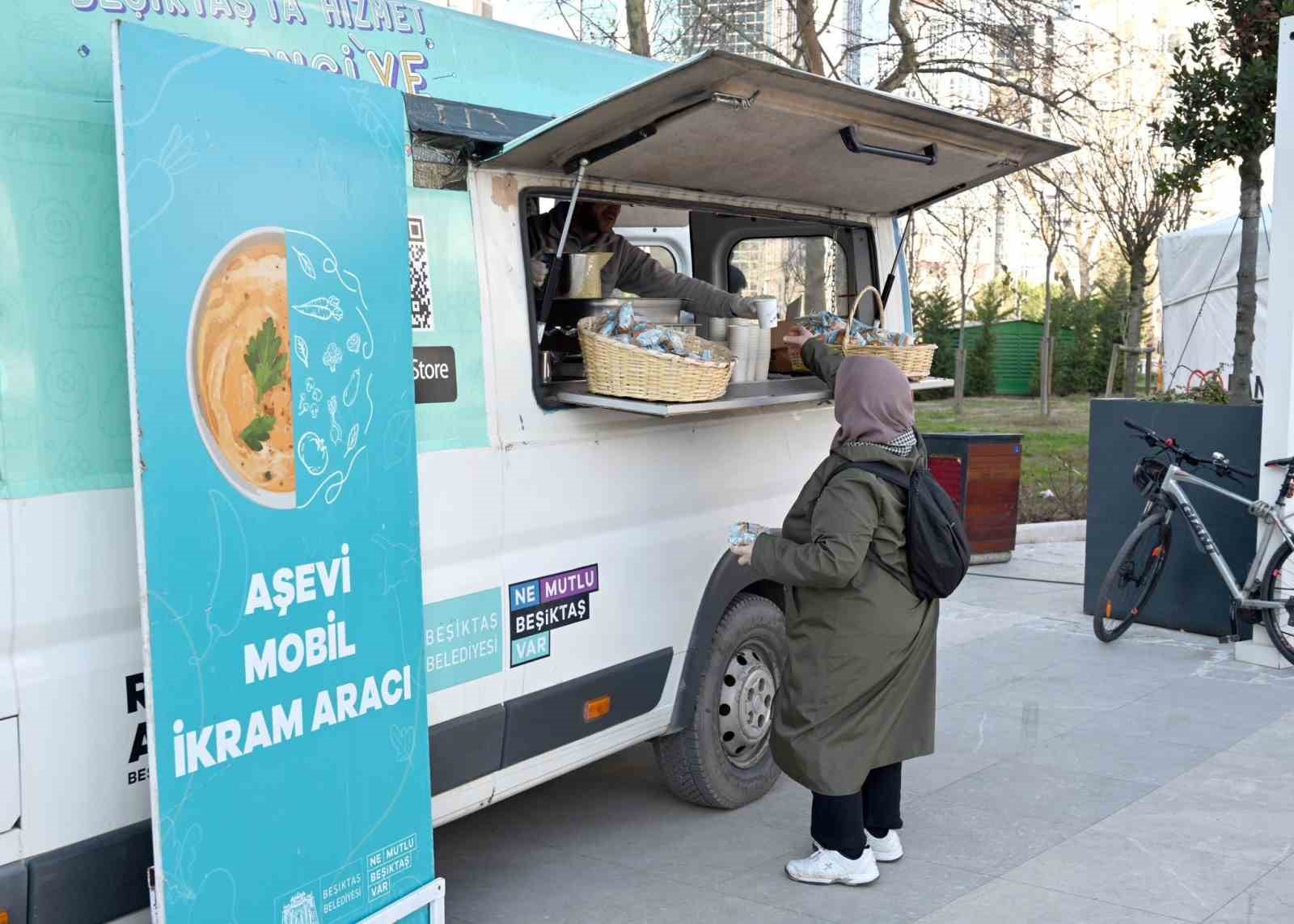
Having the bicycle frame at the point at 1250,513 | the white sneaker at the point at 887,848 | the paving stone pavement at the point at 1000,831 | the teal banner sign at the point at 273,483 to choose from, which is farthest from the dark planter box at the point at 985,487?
the teal banner sign at the point at 273,483

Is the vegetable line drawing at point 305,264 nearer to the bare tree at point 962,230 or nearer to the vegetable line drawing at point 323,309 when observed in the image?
the vegetable line drawing at point 323,309

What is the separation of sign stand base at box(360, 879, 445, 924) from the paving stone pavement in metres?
0.57

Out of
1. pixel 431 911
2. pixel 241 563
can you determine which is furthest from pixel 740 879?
pixel 241 563

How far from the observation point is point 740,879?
445cm

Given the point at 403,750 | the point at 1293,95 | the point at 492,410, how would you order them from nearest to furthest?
the point at 403,750
the point at 492,410
the point at 1293,95

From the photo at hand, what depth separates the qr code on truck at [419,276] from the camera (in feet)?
11.8

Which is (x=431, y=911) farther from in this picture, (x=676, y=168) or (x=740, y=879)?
(x=676, y=168)

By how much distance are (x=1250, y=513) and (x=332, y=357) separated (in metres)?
5.75

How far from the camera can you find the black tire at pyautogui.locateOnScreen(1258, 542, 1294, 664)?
7066mm

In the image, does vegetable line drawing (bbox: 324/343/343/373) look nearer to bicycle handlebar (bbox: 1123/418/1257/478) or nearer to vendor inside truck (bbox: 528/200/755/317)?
vendor inside truck (bbox: 528/200/755/317)

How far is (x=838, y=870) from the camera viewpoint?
436cm

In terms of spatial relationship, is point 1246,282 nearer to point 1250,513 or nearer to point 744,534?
point 1250,513

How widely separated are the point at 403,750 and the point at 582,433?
117 centimetres

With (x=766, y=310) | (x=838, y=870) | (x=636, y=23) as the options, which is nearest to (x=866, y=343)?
(x=766, y=310)
